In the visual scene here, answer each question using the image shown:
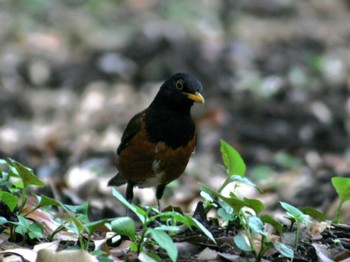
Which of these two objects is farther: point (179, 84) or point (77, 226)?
point (179, 84)

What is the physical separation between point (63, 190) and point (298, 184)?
2579 mm

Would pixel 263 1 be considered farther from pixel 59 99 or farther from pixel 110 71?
pixel 59 99

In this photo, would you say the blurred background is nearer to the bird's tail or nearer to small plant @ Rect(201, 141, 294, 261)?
the bird's tail

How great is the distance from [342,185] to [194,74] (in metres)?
7.42

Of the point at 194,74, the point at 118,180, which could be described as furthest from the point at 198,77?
the point at 118,180

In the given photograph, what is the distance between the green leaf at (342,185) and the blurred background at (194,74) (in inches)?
99.6

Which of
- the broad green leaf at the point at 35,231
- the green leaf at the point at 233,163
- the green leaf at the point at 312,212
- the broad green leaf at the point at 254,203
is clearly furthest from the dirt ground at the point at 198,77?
the broad green leaf at the point at 254,203

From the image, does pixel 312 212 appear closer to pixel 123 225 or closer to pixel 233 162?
pixel 233 162

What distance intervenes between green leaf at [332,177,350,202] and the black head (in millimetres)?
1679

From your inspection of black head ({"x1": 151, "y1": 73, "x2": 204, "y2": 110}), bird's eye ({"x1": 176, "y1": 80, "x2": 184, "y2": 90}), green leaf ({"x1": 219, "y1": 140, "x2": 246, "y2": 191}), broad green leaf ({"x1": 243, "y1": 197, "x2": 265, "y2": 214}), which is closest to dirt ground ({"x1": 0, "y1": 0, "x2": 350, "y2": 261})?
black head ({"x1": 151, "y1": 73, "x2": 204, "y2": 110})

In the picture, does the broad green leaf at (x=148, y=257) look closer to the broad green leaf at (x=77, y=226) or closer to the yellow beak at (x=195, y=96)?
the broad green leaf at (x=77, y=226)

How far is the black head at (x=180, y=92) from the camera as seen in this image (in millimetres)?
5949

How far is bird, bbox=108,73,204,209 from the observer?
596 cm

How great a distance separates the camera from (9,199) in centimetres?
413
